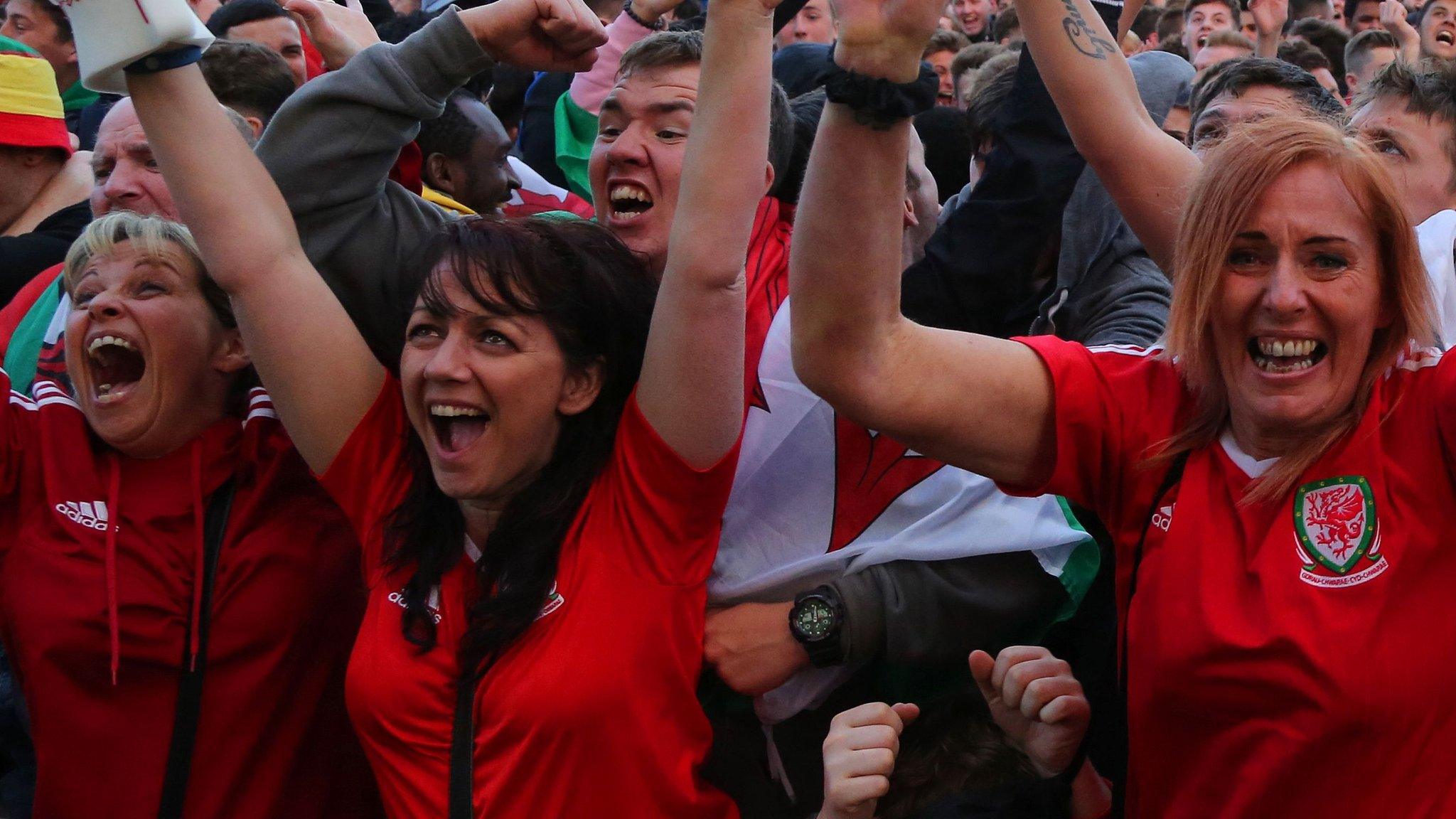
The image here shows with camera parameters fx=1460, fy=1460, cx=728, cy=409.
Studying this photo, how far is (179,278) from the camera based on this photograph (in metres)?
2.52

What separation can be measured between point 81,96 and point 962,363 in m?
4.42

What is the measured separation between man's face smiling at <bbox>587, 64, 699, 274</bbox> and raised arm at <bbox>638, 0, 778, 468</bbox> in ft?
2.24

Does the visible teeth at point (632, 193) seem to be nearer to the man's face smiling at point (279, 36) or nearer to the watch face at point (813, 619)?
the watch face at point (813, 619)

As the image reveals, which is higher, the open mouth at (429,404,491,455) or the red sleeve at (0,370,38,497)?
the open mouth at (429,404,491,455)

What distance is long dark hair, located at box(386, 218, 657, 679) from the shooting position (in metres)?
2.10

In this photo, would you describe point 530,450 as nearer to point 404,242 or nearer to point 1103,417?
point 404,242

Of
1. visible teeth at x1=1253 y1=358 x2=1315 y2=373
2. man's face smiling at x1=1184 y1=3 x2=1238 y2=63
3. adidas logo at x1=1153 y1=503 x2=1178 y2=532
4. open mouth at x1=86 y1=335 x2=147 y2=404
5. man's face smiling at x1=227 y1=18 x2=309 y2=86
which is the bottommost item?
man's face smiling at x1=1184 y1=3 x2=1238 y2=63

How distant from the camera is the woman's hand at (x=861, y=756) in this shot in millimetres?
2014

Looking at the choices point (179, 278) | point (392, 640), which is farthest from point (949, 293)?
point (179, 278)

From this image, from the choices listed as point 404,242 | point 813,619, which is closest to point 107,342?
point 404,242

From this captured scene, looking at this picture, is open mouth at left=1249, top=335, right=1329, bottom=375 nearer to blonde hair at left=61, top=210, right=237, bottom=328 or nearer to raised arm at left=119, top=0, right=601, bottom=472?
raised arm at left=119, top=0, right=601, bottom=472

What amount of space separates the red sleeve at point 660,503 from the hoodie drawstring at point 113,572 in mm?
803

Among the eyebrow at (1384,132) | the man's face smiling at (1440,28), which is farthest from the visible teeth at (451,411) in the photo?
the man's face smiling at (1440,28)

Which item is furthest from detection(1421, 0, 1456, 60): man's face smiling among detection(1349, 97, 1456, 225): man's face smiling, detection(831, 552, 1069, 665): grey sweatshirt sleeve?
detection(831, 552, 1069, 665): grey sweatshirt sleeve
